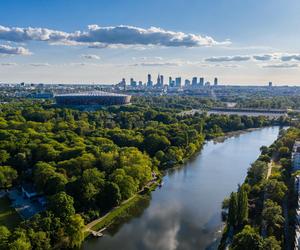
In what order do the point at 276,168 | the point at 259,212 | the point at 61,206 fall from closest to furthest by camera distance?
the point at 61,206 → the point at 259,212 → the point at 276,168

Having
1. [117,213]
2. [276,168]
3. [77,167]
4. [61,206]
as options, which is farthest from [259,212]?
[77,167]

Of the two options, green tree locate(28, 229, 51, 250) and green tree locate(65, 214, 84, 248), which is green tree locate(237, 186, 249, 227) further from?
green tree locate(28, 229, 51, 250)

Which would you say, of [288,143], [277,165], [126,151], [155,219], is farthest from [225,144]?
[155,219]

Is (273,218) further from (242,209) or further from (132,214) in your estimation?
(132,214)

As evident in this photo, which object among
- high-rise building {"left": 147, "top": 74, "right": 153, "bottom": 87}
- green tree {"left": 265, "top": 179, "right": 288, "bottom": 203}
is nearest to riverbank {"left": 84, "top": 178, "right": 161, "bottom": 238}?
green tree {"left": 265, "top": 179, "right": 288, "bottom": 203}

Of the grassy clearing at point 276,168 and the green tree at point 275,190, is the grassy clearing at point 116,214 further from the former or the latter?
the grassy clearing at point 276,168

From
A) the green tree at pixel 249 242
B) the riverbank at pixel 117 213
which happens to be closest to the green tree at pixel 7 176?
the riverbank at pixel 117 213
